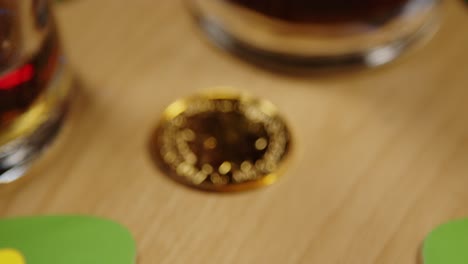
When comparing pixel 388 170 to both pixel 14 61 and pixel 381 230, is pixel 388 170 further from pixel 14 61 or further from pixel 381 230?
pixel 14 61

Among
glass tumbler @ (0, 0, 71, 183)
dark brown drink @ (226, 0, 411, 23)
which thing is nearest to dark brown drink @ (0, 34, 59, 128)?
glass tumbler @ (0, 0, 71, 183)

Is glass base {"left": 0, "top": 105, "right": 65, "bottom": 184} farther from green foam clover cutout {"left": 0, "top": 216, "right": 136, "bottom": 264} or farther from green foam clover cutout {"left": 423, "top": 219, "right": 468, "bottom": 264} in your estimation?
green foam clover cutout {"left": 423, "top": 219, "right": 468, "bottom": 264}

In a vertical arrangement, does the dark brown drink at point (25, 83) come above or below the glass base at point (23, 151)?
above

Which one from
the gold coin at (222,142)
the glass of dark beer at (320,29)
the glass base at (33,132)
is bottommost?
the glass base at (33,132)

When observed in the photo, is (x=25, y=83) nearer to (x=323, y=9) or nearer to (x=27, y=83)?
(x=27, y=83)

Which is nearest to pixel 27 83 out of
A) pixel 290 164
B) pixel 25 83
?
pixel 25 83

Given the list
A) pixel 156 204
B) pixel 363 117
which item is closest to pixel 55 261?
pixel 156 204

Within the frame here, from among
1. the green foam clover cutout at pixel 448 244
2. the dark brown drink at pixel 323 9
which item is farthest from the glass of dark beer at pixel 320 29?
the green foam clover cutout at pixel 448 244

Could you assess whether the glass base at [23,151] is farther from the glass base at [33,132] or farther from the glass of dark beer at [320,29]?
the glass of dark beer at [320,29]
